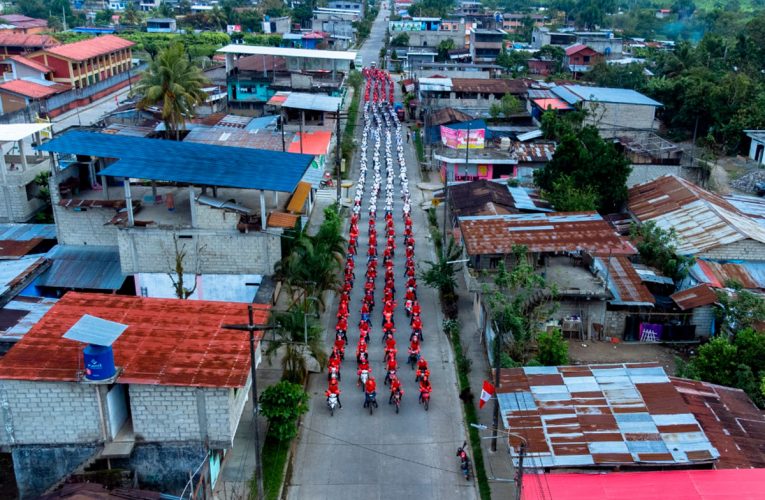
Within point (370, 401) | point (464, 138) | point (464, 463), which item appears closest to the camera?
point (464, 463)

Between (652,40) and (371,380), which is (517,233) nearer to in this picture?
(371,380)

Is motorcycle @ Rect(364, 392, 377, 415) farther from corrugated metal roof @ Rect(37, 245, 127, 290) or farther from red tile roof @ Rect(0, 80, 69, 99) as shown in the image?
red tile roof @ Rect(0, 80, 69, 99)

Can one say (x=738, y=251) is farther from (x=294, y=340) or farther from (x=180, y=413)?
(x=180, y=413)

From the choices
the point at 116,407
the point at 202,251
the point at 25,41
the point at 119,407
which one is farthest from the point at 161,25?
the point at 116,407

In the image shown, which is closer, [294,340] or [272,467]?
[272,467]

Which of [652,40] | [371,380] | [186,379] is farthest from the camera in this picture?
[652,40]

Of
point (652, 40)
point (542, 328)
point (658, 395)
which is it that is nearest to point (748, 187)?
point (542, 328)
